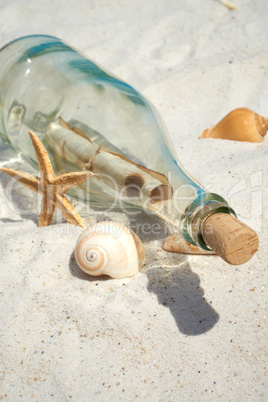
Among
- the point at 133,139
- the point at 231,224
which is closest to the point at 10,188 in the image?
the point at 133,139

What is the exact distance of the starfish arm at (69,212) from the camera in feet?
3.87

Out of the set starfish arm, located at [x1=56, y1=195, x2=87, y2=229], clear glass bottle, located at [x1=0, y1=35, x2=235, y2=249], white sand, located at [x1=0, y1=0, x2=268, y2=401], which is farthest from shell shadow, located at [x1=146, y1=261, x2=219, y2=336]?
starfish arm, located at [x1=56, y1=195, x2=87, y2=229]

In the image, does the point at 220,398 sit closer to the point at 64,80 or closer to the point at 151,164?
the point at 151,164

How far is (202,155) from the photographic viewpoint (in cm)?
144

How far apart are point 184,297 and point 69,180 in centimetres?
44

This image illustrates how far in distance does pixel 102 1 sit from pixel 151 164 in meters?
1.43

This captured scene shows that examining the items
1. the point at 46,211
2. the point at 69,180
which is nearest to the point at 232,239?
the point at 69,180

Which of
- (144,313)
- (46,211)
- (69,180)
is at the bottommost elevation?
(144,313)

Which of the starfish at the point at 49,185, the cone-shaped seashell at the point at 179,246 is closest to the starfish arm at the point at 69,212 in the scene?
the starfish at the point at 49,185

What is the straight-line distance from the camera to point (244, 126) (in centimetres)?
145

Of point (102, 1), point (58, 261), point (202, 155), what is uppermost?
point (102, 1)

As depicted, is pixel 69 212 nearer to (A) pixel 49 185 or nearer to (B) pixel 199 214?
(A) pixel 49 185

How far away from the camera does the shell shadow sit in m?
0.99

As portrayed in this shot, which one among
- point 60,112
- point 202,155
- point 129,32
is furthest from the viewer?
point 129,32
